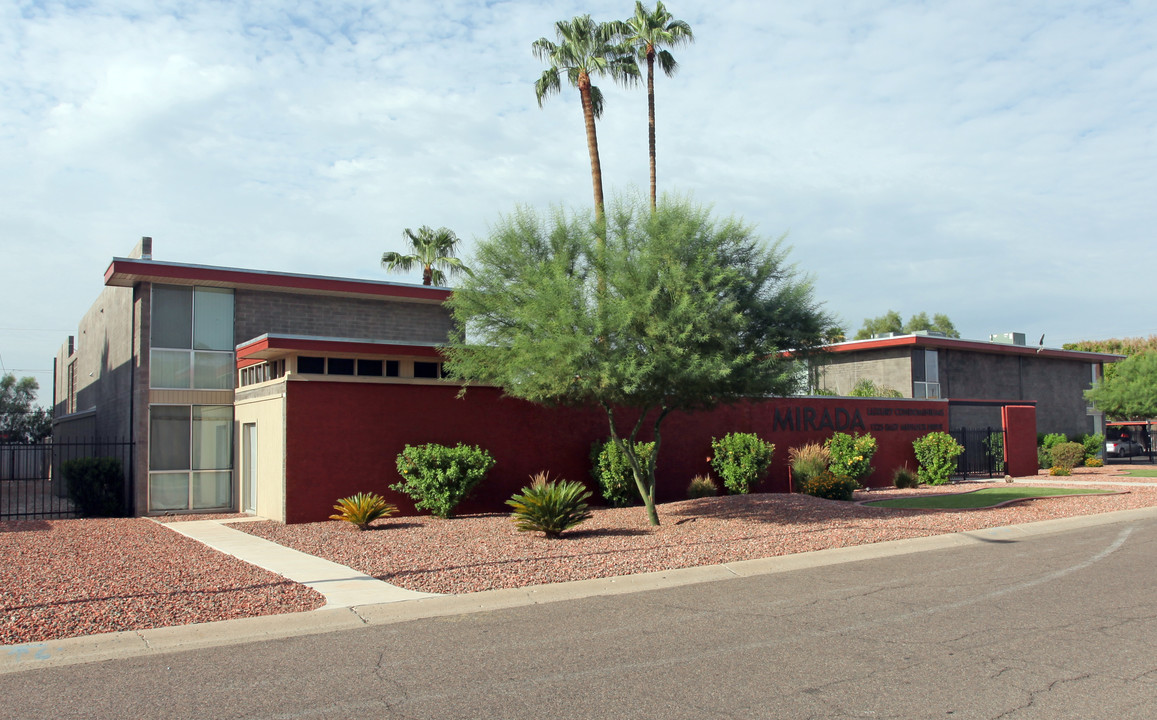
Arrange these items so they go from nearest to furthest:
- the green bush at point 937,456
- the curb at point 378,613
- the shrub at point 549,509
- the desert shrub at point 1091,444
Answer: the curb at point 378,613 < the shrub at point 549,509 < the green bush at point 937,456 < the desert shrub at point 1091,444

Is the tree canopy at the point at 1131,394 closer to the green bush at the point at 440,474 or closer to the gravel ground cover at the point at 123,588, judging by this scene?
the green bush at the point at 440,474

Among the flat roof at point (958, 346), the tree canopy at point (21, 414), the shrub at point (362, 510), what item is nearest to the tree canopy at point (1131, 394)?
the flat roof at point (958, 346)

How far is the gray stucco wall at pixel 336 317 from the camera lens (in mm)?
22141

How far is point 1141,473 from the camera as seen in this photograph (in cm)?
3388

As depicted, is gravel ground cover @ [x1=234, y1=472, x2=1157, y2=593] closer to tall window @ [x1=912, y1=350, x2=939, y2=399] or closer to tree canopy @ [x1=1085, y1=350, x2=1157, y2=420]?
tall window @ [x1=912, y1=350, x2=939, y2=399]

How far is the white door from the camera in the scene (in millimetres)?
20312

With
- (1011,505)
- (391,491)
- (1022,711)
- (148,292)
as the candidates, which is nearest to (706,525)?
(391,491)

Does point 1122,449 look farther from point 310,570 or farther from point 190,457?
point 310,570

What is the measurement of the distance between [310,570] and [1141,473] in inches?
1301

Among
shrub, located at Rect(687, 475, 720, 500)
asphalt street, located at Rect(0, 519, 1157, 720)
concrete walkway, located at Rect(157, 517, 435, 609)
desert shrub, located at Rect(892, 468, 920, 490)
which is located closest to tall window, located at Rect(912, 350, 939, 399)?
desert shrub, located at Rect(892, 468, 920, 490)

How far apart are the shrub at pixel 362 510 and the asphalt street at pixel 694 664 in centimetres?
729

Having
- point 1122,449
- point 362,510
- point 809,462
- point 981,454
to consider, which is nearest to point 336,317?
point 362,510

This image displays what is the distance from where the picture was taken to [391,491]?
1902 cm

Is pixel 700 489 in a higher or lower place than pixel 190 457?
lower
